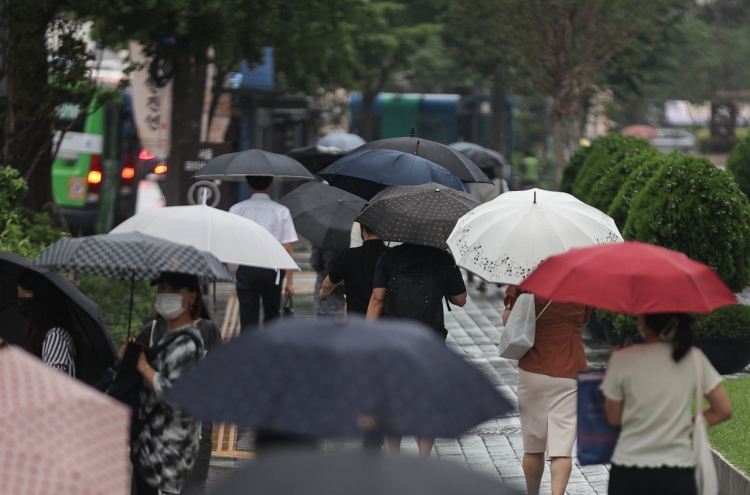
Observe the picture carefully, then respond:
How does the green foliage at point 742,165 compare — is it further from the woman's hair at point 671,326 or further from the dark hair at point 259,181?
the woman's hair at point 671,326

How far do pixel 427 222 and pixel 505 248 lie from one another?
1.02 m

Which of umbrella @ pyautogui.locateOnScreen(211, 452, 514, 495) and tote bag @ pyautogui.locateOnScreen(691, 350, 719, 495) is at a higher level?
umbrella @ pyautogui.locateOnScreen(211, 452, 514, 495)

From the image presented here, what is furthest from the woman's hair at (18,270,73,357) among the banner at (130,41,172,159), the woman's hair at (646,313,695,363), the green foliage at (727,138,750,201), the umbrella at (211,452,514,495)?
the green foliage at (727,138,750,201)

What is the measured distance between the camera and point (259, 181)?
33.0 feet

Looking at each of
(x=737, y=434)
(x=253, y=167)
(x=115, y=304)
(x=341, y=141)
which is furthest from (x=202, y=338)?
(x=341, y=141)

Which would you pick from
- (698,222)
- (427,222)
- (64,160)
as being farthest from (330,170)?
(64,160)

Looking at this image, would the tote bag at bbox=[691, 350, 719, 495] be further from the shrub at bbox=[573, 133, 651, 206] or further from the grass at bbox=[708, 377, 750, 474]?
the shrub at bbox=[573, 133, 651, 206]

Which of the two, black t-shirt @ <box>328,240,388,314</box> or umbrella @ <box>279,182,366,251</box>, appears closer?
black t-shirt @ <box>328,240,388,314</box>

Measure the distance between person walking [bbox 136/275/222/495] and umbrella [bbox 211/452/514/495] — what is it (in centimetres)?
256

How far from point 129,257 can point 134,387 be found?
55 centimetres

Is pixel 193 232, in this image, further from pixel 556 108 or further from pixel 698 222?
pixel 556 108

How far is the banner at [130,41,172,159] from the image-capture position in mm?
17062

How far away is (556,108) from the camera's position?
73.6 feet

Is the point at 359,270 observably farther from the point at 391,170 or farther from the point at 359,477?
the point at 359,477
